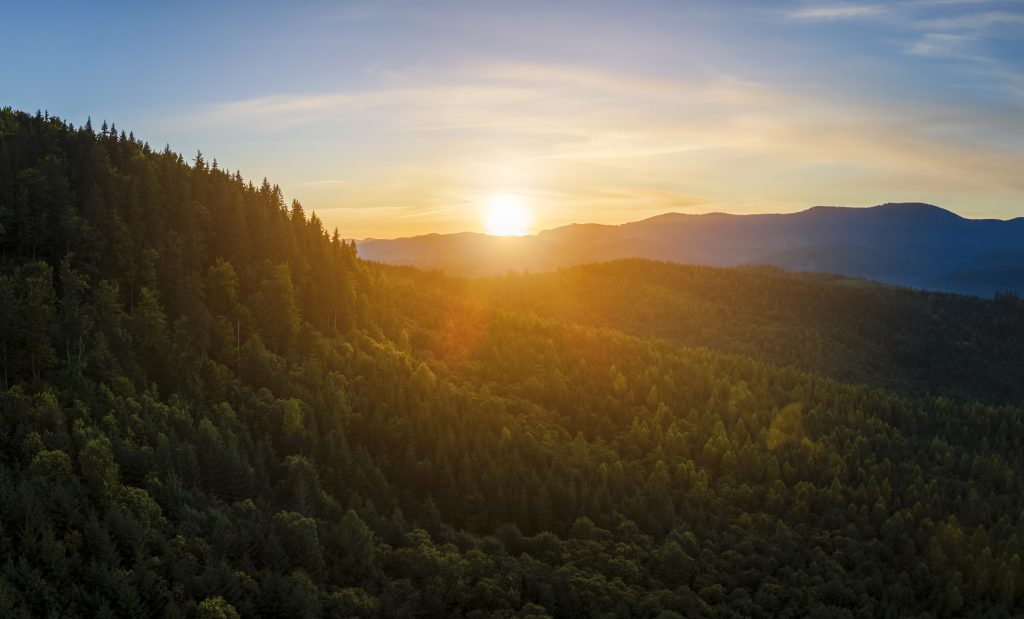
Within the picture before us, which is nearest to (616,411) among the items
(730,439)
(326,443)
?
(730,439)

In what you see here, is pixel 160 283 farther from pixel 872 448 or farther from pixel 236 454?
pixel 872 448

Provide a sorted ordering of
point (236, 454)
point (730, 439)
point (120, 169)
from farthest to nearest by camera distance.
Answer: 1. point (730, 439)
2. point (120, 169)
3. point (236, 454)

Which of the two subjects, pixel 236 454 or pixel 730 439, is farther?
pixel 730 439

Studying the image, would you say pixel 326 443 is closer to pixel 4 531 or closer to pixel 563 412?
pixel 4 531

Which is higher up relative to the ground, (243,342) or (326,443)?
(243,342)

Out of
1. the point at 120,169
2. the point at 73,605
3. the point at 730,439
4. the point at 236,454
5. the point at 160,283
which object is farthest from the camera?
the point at 730,439

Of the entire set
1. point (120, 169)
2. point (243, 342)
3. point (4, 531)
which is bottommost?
point (4, 531)

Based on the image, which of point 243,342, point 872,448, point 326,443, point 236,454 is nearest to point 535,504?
point 326,443
